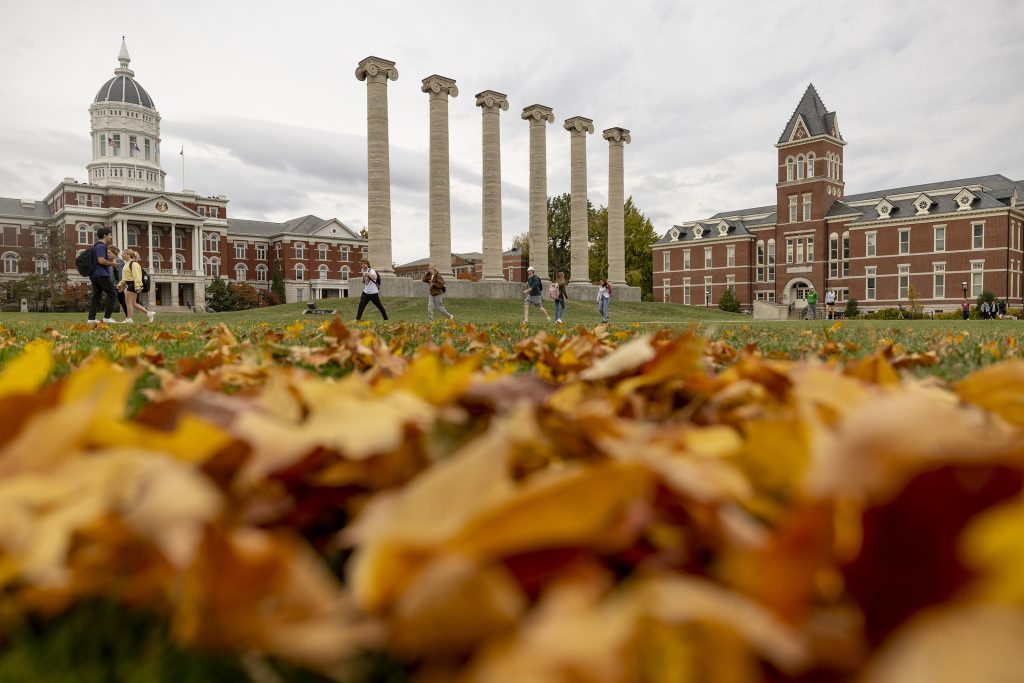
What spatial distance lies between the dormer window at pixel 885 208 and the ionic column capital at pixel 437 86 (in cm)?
4484

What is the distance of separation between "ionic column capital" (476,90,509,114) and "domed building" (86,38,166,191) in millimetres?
61332

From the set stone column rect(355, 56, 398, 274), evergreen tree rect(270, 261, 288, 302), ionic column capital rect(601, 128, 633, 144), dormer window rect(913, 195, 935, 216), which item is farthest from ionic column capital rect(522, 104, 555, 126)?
evergreen tree rect(270, 261, 288, 302)

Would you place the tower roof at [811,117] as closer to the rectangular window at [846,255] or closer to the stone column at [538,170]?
the rectangular window at [846,255]

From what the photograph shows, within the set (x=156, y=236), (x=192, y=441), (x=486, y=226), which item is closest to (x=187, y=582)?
(x=192, y=441)

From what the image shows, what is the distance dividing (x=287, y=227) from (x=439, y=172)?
62.4 m

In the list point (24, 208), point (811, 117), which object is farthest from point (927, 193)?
point (24, 208)

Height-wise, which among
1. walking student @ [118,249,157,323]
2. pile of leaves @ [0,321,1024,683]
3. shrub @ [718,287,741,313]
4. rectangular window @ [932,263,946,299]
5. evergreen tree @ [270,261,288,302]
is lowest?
pile of leaves @ [0,321,1024,683]

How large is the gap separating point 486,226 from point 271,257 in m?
59.0

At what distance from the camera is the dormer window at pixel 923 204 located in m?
59.4

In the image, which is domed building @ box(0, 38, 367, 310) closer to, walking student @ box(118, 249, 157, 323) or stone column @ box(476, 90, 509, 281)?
stone column @ box(476, 90, 509, 281)

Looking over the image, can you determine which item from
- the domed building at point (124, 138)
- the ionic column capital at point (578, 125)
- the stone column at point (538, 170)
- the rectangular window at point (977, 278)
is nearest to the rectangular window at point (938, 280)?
the rectangular window at point (977, 278)

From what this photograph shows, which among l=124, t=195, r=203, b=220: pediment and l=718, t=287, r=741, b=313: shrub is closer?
l=718, t=287, r=741, b=313: shrub

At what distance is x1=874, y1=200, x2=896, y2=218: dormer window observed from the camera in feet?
202

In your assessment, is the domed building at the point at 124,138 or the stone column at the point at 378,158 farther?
the domed building at the point at 124,138
